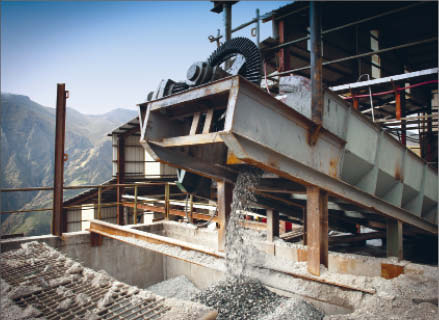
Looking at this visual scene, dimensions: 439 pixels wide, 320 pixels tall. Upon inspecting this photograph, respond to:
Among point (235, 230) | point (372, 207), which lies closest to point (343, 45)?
point (372, 207)

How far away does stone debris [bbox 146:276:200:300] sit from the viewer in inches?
241

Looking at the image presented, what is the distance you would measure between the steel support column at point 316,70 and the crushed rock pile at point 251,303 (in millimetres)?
2550

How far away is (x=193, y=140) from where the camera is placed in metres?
2.83

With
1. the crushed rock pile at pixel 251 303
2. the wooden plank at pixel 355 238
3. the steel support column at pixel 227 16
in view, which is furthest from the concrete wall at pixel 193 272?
the steel support column at pixel 227 16

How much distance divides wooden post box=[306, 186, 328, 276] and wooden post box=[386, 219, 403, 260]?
1.55 m

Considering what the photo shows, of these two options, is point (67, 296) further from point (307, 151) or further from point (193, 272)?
point (193, 272)

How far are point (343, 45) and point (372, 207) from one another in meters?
7.29

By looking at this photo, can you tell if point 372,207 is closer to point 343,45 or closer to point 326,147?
point 326,147

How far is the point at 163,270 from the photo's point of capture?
7.42 meters

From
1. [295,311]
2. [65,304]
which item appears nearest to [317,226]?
[295,311]

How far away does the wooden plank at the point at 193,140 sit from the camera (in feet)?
8.64

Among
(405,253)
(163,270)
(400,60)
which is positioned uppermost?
(400,60)

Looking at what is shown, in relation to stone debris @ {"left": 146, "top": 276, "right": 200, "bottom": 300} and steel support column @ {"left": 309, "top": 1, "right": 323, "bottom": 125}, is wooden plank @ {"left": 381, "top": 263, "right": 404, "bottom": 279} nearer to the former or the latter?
steel support column @ {"left": 309, "top": 1, "right": 323, "bottom": 125}

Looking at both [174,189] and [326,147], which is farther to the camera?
[174,189]
